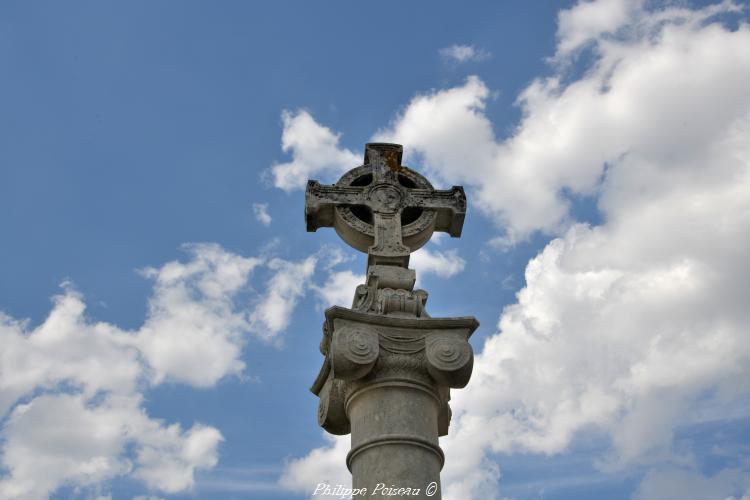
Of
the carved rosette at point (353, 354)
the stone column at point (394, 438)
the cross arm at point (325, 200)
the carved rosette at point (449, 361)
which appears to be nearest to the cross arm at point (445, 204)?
the cross arm at point (325, 200)

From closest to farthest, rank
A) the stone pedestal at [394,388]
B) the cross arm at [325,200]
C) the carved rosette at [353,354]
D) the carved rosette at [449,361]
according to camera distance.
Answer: the stone pedestal at [394,388] < the carved rosette at [353,354] < the carved rosette at [449,361] < the cross arm at [325,200]

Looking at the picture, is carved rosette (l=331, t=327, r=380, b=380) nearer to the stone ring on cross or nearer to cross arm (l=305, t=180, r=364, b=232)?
the stone ring on cross

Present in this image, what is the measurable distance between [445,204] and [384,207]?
965 millimetres

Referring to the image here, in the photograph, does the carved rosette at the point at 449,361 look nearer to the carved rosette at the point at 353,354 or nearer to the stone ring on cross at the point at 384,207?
the carved rosette at the point at 353,354

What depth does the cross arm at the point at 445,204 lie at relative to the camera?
1100 cm

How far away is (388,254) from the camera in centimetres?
994

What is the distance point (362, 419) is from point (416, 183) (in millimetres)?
4310

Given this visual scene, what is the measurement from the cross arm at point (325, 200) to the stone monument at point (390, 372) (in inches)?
15.4

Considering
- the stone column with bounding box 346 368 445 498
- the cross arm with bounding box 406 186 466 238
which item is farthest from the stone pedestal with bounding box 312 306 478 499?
the cross arm with bounding box 406 186 466 238

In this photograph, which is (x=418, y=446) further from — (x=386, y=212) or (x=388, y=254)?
(x=386, y=212)

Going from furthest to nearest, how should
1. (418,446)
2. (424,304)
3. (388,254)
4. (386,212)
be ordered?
(386,212)
(388,254)
(424,304)
(418,446)

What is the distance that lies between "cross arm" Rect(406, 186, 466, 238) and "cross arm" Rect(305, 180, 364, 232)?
79 centimetres

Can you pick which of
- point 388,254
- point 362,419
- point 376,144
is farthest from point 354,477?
point 376,144

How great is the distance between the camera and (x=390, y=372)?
8336mm
